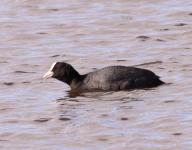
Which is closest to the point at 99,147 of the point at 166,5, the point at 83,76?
the point at 83,76

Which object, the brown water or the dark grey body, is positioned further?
the dark grey body

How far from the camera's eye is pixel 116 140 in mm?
11047

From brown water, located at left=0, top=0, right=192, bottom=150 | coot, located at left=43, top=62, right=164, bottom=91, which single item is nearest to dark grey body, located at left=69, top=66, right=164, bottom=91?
coot, located at left=43, top=62, right=164, bottom=91

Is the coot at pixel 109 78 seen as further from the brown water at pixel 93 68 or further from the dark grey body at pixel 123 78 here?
the brown water at pixel 93 68

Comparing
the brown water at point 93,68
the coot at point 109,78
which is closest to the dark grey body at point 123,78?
the coot at point 109,78

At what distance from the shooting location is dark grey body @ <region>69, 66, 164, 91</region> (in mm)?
14203

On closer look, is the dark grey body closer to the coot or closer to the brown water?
the coot

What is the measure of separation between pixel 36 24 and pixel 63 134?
7557 millimetres

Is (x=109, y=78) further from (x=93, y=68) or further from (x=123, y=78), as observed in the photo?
(x=93, y=68)

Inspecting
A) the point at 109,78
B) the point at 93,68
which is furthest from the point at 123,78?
the point at 93,68

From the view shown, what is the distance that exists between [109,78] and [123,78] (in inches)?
8.3

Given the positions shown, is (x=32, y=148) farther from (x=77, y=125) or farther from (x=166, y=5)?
(x=166, y=5)

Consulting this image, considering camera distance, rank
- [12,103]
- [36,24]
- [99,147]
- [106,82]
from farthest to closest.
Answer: [36,24] < [106,82] < [12,103] < [99,147]

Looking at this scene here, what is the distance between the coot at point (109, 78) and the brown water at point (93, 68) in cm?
20
